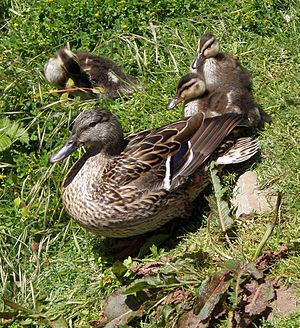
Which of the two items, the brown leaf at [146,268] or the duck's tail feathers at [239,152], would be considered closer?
the brown leaf at [146,268]

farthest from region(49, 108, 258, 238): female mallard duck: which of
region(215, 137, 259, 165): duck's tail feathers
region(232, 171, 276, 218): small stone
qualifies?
region(232, 171, 276, 218): small stone

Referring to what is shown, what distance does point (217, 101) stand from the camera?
4.01 meters

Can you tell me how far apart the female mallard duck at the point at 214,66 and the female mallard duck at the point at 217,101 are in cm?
9

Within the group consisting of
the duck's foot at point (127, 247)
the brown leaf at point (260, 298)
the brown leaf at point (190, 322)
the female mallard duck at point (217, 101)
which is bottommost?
the duck's foot at point (127, 247)

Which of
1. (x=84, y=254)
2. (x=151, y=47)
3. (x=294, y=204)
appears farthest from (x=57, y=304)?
(x=151, y=47)

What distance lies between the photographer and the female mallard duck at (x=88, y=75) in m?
4.48

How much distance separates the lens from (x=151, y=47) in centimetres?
470

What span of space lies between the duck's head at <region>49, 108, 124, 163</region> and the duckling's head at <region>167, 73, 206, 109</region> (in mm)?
756

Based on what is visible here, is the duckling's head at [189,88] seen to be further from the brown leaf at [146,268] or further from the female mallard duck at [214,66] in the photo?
the brown leaf at [146,268]

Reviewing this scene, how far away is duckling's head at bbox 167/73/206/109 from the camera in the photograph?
4004 mm

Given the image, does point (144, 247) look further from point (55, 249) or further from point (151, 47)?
point (151, 47)

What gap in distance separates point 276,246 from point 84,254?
1.27 metres

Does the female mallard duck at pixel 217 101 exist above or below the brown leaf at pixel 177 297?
above

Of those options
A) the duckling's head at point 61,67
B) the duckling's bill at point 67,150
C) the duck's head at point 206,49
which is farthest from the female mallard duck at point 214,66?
the duckling's bill at point 67,150
